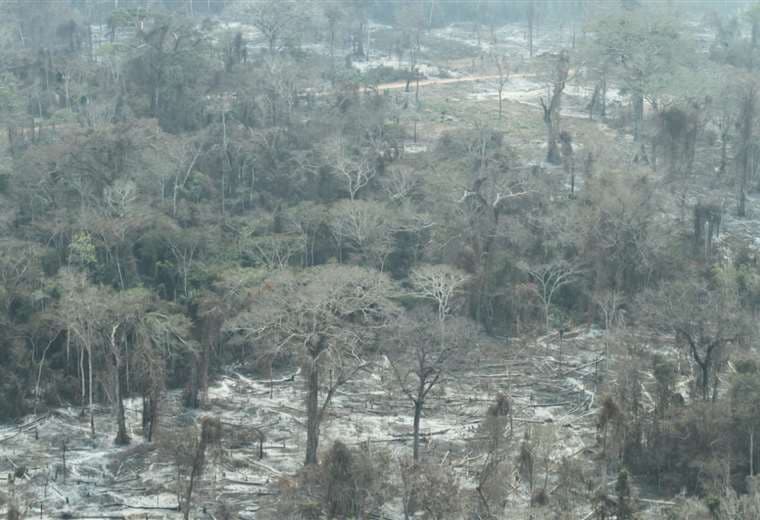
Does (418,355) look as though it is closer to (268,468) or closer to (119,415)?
(268,468)

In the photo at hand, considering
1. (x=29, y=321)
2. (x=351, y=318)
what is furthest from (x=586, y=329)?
(x=29, y=321)

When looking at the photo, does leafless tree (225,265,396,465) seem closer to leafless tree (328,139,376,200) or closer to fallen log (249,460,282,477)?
fallen log (249,460,282,477)

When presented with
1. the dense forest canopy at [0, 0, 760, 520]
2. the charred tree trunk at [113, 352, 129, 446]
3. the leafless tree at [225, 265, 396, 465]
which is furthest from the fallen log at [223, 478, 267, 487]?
the charred tree trunk at [113, 352, 129, 446]

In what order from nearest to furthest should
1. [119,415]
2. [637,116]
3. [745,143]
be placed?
[119,415]
[745,143]
[637,116]

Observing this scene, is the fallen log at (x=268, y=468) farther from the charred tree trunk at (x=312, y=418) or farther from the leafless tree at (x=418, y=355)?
the leafless tree at (x=418, y=355)

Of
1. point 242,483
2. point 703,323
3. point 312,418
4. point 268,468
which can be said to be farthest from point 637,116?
point 242,483

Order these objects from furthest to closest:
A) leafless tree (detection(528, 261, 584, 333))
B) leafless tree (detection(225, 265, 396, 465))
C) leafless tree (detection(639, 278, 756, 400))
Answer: leafless tree (detection(528, 261, 584, 333))
leafless tree (detection(639, 278, 756, 400))
leafless tree (detection(225, 265, 396, 465))

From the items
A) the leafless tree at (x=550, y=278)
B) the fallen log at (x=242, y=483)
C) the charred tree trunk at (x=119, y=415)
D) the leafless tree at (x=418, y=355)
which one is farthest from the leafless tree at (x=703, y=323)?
the charred tree trunk at (x=119, y=415)

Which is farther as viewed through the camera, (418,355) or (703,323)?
(703,323)
